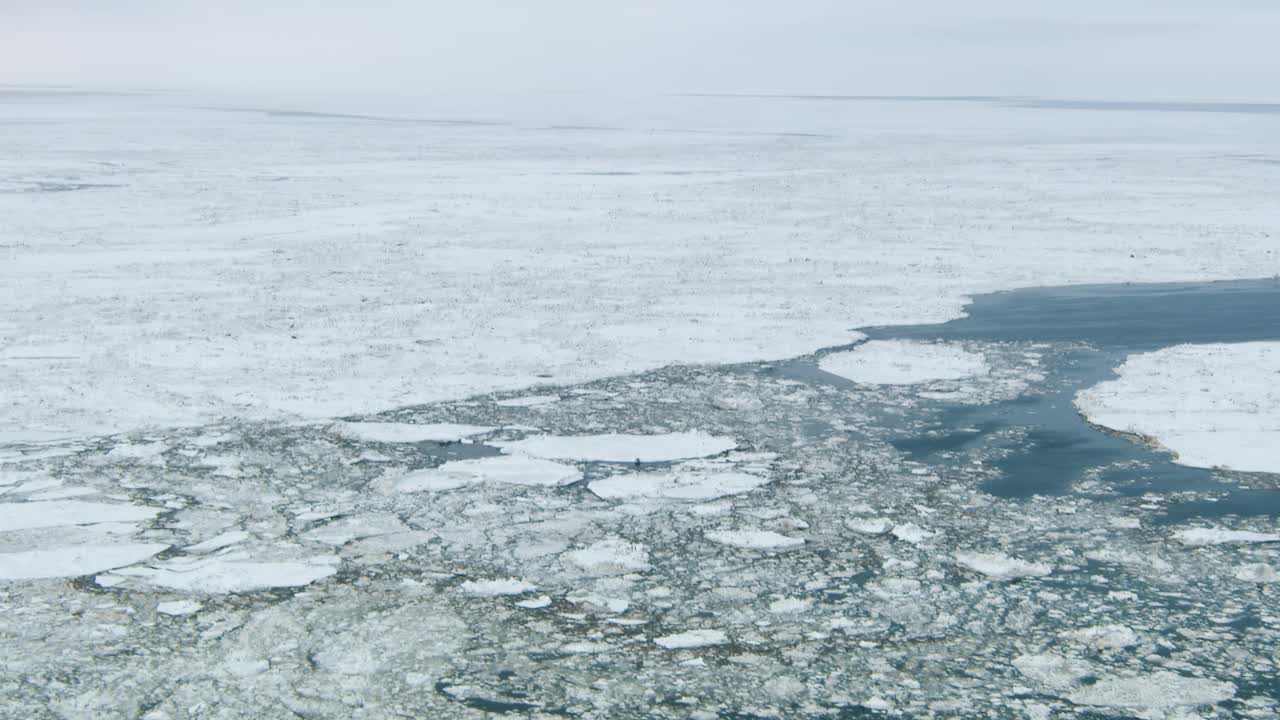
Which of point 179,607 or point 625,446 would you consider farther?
point 625,446

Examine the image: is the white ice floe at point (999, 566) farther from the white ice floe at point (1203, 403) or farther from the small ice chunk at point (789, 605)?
the white ice floe at point (1203, 403)

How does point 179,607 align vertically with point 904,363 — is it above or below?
below

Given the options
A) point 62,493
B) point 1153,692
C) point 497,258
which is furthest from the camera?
point 497,258

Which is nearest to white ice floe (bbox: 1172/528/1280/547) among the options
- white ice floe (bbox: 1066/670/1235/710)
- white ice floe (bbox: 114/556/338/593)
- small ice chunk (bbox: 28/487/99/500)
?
white ice floe (bbox: 1066/670/1235/710)

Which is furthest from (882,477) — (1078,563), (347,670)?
(347,670)

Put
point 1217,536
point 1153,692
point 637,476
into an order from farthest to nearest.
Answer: point 637,476 < point 1217,536 < point 1153,692

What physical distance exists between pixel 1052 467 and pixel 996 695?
2.13m

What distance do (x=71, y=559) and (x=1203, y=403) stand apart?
4719 millimetres

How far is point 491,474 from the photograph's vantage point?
5.25 metres

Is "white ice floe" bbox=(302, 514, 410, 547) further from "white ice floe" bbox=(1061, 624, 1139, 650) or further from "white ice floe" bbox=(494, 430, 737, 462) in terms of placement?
"white ice floe" bbox=(1061, 624, 1139, 650)

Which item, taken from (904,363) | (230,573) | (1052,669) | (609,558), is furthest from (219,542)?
(904,363)

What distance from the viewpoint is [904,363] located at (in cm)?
716

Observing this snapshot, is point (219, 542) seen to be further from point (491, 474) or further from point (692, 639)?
point (692, 639)

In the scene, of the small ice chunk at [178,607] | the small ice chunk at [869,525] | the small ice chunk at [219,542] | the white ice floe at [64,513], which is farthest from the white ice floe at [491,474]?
→ the small ice chunk at [178,607]
